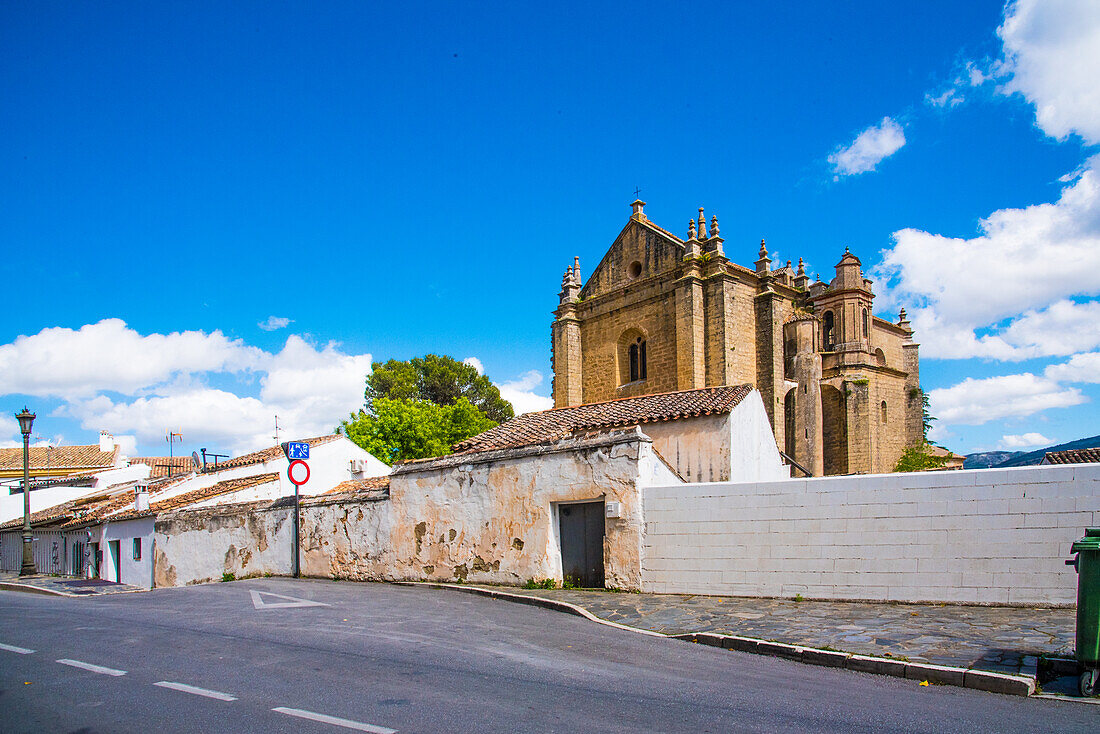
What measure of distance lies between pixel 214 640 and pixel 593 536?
20.9 feet

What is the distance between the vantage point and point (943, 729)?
458cm

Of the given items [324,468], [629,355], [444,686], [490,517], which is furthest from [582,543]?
[629,355]

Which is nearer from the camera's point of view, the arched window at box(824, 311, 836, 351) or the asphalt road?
the asphalt road

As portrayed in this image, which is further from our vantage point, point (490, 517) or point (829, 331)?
point (829, 331)

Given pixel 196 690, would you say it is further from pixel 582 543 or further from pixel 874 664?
pixel 582 543

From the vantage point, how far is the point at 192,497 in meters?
22.0

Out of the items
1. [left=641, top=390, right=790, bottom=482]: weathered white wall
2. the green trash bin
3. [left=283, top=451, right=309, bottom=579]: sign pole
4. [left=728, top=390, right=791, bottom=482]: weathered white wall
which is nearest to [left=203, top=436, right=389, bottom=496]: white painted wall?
[left=283, top=451, right=309, bottom=579]: sign pole

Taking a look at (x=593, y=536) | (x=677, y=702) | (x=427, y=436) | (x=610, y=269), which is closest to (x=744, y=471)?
(x=593, y=536)

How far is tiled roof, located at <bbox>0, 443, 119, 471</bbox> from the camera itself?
1826 inches

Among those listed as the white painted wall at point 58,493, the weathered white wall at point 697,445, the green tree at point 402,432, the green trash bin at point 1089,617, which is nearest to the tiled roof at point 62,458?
the white painted wall at point 58,493

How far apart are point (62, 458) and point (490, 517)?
155 ft

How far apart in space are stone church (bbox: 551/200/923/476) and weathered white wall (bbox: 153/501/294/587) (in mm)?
15549

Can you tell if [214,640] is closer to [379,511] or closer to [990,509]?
[379,511]

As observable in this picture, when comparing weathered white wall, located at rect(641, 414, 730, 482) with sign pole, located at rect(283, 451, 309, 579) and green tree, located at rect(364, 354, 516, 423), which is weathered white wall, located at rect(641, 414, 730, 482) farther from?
green tree, located at rect(364, 354, 516, 423)
